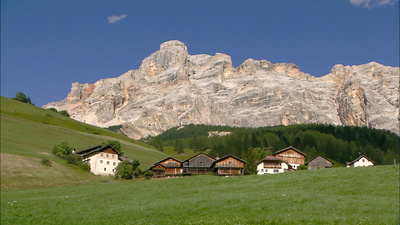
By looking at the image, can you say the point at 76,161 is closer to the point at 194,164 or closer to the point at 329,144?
the point at 194,164

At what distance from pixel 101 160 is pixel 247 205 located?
6810 centimetres

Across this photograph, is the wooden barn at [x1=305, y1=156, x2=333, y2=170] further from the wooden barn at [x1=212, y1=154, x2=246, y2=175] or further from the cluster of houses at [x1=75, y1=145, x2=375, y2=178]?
the wooden barn at [x1=212, y1=154, x2=246, y2=175]

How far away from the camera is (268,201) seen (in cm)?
2933

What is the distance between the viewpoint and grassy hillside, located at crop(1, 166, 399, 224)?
2301 centimetres

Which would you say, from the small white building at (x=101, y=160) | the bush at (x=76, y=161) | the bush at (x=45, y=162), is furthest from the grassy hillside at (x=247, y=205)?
the small white building at (x=101, y=160)

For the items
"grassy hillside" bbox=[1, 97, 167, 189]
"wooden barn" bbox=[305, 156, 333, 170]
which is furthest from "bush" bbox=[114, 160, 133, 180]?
"wooden barn" bbox=[305, 156, 333, 170]

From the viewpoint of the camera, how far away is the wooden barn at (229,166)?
87.8 meters

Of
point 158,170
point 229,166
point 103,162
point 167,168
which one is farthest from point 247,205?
point 103,162

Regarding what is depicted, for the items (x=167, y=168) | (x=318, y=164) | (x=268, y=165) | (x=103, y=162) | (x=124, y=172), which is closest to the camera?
(x=124, y=172)

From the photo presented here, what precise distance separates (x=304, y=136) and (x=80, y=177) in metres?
129

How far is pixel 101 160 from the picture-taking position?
89.4 metres

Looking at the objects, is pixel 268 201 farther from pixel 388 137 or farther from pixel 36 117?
pixel 388 137

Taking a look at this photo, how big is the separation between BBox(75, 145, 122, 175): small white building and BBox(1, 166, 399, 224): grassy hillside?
44807mm

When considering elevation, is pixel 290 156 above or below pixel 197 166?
above
